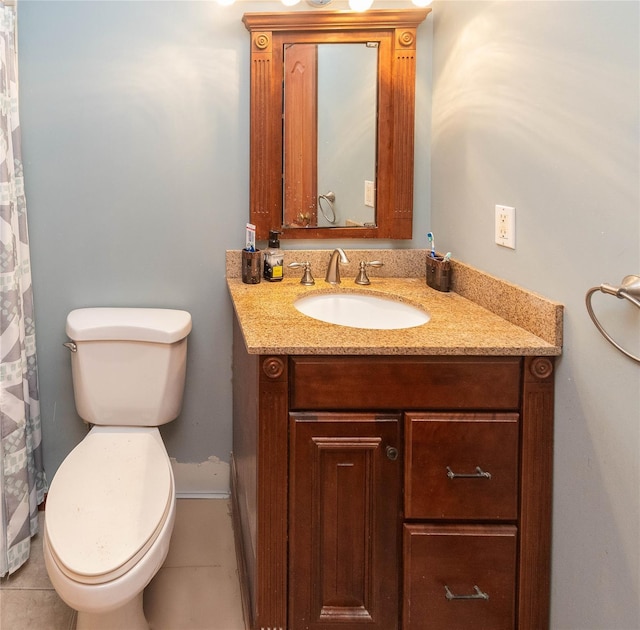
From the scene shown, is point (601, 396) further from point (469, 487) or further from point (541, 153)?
point (541, 153)

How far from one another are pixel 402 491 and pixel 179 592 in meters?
0.83

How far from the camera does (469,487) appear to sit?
4.80 ft

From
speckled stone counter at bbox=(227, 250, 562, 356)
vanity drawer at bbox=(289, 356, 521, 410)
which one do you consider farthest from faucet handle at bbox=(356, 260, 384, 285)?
vanity drawer at bbox=(289, 356, 521, 410)

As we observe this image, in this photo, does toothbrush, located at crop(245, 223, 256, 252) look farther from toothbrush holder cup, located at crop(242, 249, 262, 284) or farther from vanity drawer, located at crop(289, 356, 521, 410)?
vanity drawer, located at crop(289, 356, 521, 410)

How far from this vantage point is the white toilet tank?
2002 millimetres

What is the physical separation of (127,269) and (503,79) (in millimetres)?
1339

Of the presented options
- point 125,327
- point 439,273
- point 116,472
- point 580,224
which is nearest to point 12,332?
point 125,327

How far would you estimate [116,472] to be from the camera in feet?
5.66

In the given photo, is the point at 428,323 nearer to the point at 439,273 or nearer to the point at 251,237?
the point at 439,273

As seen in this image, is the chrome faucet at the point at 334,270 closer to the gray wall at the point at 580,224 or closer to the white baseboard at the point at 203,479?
the gray wall at the point at 580,224

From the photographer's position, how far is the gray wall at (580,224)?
1160 millimetres

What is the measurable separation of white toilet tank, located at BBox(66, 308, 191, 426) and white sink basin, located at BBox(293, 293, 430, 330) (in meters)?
0.42

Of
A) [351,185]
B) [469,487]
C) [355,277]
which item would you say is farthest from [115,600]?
[351,185]

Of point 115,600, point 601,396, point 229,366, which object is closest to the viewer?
point 601,396
